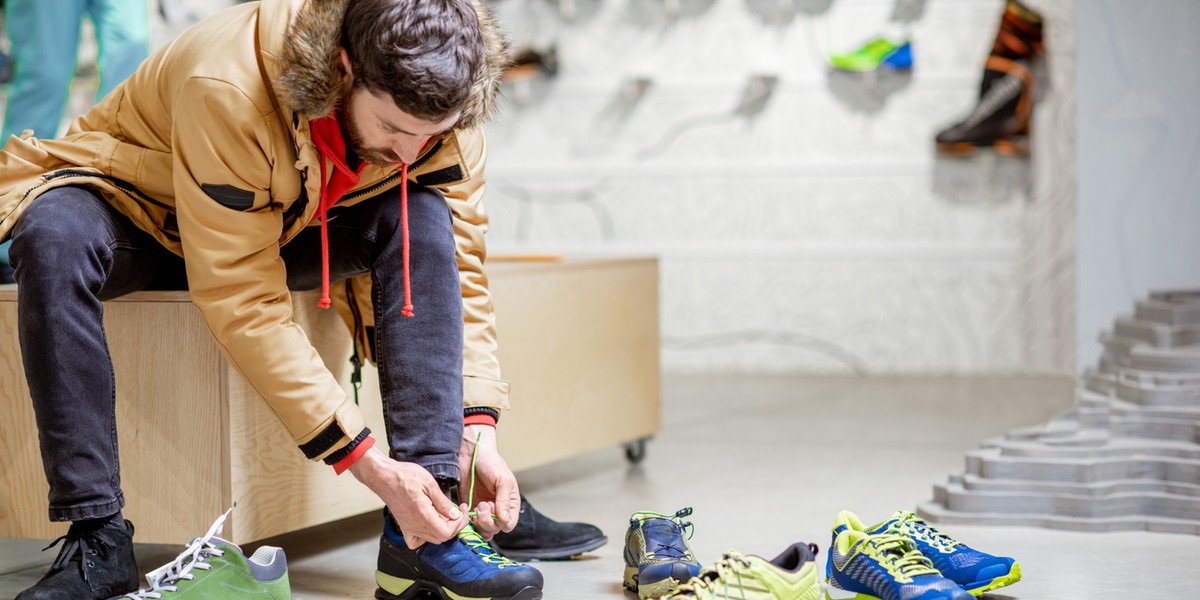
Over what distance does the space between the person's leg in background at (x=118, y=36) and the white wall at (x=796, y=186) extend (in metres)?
1.84

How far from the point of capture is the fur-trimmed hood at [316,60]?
1.25m

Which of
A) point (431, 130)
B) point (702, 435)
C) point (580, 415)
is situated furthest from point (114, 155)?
point (702, 435)

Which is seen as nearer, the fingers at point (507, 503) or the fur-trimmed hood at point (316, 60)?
the fur-trimmed hood at point (316, 60)

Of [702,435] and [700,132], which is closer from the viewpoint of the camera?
[702,435]

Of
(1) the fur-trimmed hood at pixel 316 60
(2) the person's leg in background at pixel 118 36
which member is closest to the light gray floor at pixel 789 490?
(1) the fur-trimmed hood at pixel 316 60

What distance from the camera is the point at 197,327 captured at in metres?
1.51

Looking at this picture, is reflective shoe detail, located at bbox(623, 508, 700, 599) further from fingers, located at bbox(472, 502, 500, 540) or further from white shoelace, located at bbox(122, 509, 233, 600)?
white shoelace, located at bbox(122, 509, 233, 600)

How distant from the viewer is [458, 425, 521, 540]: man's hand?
4.78ft

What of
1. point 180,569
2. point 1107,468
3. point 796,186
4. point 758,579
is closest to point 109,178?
point 180,569

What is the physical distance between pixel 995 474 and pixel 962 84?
7.85ft

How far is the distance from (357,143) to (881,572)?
77 centimetres

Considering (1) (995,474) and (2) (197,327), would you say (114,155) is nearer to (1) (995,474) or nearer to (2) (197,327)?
(2) (197,327)

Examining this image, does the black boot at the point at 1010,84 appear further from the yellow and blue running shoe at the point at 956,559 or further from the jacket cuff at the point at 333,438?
the jacket cuff at the point at 333,438

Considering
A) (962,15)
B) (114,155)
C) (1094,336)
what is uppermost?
(962,15)
